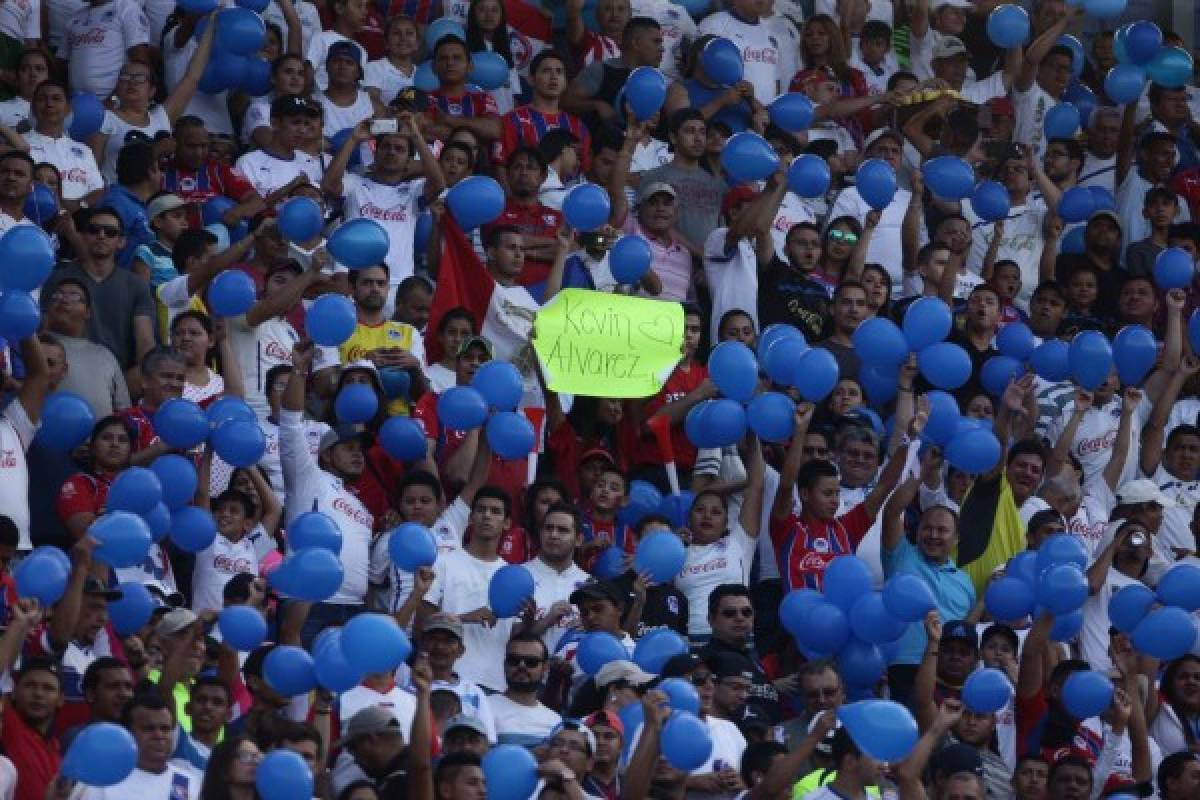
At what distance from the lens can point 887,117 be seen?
16.1 m

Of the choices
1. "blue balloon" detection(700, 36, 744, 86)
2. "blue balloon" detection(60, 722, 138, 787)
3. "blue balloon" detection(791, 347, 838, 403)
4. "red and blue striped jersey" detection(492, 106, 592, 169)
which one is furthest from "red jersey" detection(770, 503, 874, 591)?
"blue balloon" detection(60, 722, 138, 787)

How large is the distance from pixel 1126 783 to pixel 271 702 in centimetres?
310

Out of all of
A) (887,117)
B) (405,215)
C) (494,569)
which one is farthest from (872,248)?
(494,569)

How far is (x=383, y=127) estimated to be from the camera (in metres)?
13.9

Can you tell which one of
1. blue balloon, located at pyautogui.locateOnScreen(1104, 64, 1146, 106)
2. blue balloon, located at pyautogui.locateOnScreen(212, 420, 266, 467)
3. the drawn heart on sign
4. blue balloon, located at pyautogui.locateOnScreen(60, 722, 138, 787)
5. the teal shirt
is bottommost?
the teal shirt

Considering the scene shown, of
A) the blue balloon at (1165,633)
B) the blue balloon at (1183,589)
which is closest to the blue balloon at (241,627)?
the blue balloon at (1165,633)

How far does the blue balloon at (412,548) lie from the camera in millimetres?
11812

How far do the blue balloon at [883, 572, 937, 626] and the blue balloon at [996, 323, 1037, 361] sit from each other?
2496 mm

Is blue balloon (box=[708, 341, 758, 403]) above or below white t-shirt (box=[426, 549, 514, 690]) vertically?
above

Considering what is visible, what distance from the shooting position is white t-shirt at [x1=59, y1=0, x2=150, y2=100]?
1455 centimetres

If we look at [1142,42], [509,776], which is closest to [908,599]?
[509,776]

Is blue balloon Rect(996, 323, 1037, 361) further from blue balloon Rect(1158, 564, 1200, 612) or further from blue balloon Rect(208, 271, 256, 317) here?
blue balloon Rect(208, 271, 256, 317)

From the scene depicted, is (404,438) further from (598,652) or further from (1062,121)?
Result: (1062,121)

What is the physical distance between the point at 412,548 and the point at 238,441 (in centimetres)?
71
